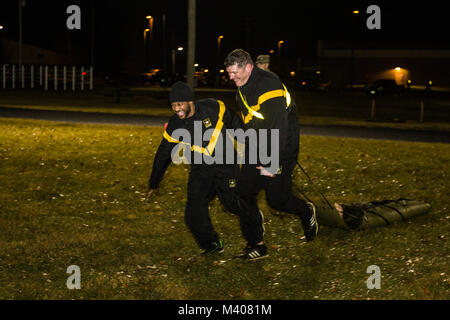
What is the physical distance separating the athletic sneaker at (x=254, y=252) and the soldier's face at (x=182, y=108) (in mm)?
1425

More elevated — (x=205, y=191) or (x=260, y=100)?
(x=260, y=100)

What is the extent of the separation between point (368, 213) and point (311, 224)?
1.06m

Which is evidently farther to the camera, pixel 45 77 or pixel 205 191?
pixel 45 77

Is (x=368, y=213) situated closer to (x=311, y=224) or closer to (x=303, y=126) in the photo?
(x=311, y=224)

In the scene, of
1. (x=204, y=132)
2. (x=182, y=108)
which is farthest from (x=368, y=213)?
(x=182, y=108)

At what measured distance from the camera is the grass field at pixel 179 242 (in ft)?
18.4

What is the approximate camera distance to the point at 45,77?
50719mm

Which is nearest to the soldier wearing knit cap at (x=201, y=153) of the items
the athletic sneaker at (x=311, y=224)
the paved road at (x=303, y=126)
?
the athletic sneaker at (x=311, y=224)

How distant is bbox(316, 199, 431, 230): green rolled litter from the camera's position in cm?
719

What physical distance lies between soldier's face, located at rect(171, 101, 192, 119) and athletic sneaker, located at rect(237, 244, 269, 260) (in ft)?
4.68

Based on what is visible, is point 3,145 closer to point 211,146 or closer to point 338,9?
point 211,146

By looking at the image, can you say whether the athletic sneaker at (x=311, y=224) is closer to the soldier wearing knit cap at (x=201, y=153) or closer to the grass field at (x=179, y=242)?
the grass field at (x=179, y=242)

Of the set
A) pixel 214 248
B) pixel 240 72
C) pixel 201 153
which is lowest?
pixel 214 248
